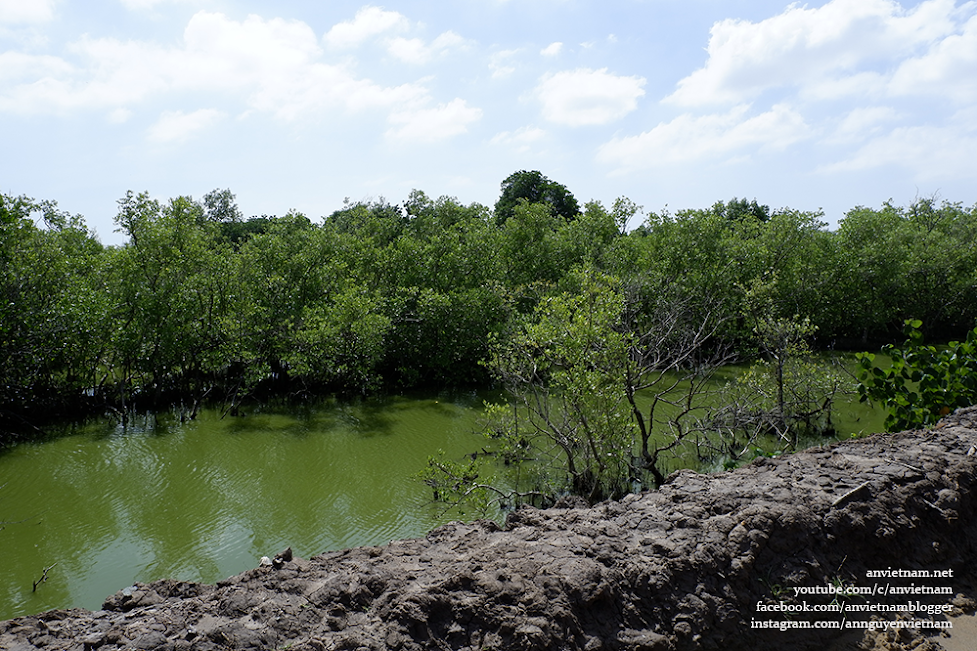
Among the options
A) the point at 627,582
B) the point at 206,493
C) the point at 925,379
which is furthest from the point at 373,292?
the point at 627,582

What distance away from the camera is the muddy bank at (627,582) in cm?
448

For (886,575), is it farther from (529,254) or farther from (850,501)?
(529,254)

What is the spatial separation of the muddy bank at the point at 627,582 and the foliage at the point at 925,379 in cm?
314

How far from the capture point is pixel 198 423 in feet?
52.6

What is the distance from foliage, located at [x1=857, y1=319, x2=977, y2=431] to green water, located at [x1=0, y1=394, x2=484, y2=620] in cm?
753

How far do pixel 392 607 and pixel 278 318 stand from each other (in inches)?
597

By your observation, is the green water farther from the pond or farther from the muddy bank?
the muddy bank

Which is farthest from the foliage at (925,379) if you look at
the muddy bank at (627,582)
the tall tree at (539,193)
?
the tall tree at (539,193)

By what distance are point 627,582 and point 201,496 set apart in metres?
9.42

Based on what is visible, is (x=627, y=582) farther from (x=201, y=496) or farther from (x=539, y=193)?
(x=539, y=193)

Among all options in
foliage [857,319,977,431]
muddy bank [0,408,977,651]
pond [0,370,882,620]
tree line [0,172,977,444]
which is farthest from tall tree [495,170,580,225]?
muddy bank [0,408,977,651]

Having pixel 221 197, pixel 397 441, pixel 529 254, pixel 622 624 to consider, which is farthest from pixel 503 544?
pixel 221 197

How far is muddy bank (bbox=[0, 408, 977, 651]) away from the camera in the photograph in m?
4.48

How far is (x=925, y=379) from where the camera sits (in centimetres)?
947
